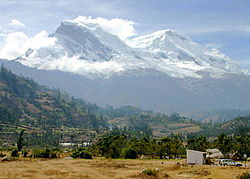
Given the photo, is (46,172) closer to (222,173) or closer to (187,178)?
(187,178)

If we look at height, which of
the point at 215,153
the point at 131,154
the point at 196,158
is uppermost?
the point at 215,153

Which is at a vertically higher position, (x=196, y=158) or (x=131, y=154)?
(x=196, y=158)

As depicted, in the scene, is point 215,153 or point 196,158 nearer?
point 196,158

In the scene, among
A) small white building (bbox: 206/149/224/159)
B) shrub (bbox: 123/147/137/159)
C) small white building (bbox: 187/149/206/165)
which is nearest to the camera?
small white building (bbox: 187/149/206/165)

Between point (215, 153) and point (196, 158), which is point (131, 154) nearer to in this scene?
point (215, 153)

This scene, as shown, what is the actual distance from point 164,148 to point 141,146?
39.5ft

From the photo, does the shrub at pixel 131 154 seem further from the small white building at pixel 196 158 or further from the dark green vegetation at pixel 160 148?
the small white building at pixel 196 158

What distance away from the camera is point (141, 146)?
521 ft

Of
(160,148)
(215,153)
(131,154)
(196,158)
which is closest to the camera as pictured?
(196,158)

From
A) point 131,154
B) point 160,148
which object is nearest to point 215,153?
point 160,148

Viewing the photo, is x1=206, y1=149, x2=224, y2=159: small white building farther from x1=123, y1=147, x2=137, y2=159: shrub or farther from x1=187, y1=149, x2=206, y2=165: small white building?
x1=123, y1=147, x2=137, y2=159: shrub

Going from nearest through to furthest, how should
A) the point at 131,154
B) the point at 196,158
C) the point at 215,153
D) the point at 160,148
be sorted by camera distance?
1. the point at 196,158
2. the point at 215,153
3. the point at 131,154
4. the point at 160,148

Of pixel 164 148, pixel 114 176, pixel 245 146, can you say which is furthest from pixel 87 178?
pixel 245 146

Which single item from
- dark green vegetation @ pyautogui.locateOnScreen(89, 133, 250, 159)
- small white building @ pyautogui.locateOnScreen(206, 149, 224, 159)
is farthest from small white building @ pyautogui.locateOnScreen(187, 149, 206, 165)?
dark green vegetation @ pyautogui.locateOnScreen(89, 133, 250, 159)
